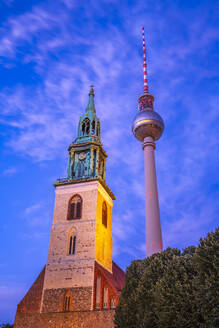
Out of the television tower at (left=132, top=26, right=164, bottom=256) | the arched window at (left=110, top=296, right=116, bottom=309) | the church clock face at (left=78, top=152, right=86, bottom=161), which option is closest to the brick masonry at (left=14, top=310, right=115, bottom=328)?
the arched window at (left=110, top=296, right=116, bottom=309)

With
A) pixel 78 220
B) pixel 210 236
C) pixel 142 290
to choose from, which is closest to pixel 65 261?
pixel 78 220

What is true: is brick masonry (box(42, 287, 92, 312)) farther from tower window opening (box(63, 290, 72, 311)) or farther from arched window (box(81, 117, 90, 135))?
arched window (box(81, 117, 90, 135))

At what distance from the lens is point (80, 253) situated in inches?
1604

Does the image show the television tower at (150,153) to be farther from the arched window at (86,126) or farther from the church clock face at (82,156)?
the church clock face at (82,156)

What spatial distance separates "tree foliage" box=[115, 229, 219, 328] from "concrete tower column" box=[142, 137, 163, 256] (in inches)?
697

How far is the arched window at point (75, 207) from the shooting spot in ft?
145

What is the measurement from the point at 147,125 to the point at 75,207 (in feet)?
62.6

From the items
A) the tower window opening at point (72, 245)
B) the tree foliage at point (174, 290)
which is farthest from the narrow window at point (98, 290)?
the tree foliage at point (174, 290)

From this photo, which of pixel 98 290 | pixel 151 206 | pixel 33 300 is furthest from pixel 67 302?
pixel 151 206

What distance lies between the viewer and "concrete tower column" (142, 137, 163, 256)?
4538 cm

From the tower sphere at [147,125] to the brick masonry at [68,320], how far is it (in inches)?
1184

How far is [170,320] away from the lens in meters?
20.7

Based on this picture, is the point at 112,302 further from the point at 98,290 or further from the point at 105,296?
the point at 98,290

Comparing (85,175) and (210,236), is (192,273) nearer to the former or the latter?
(210,236)
